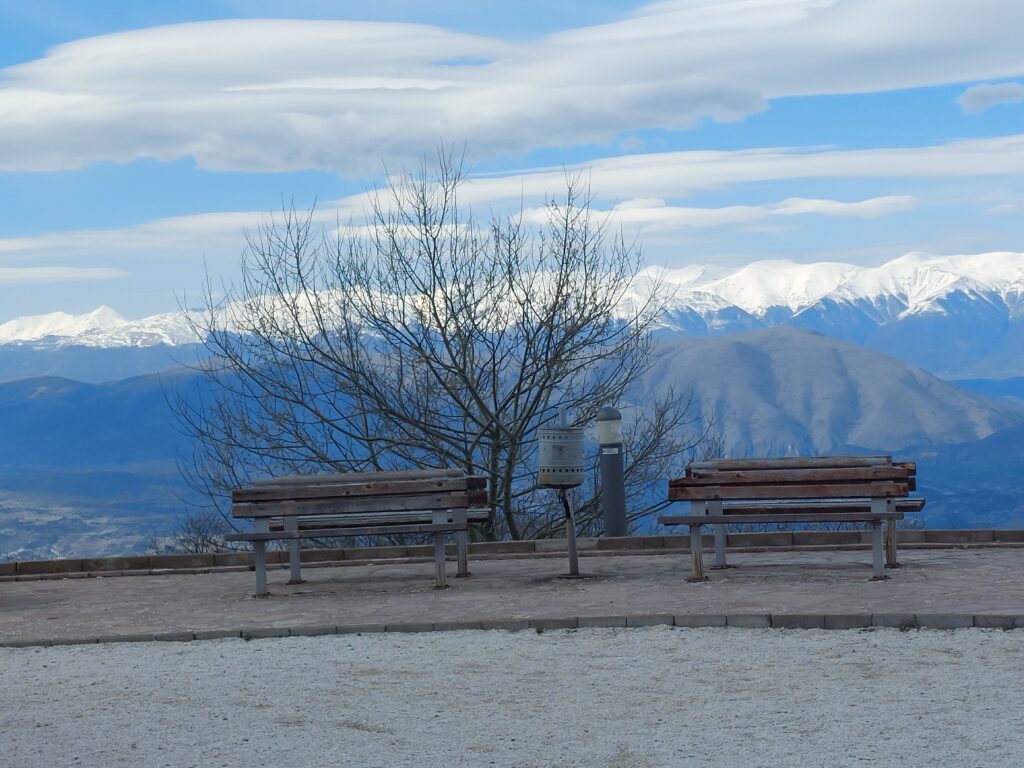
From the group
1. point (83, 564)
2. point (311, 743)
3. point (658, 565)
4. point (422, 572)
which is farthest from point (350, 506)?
point (311, 743)

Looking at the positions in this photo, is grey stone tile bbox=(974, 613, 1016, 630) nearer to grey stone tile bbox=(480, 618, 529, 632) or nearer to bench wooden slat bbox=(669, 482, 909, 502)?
bench wooden slat bbox=(669, 482, 909, 502)

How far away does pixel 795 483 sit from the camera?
38.8 feet

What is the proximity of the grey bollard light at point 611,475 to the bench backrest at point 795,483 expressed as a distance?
374 cm

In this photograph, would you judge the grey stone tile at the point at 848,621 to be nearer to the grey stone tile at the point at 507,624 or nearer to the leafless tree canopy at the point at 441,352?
the grey stone tile at the point at 507,624

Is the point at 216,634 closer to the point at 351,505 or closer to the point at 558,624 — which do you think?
the point at 558,624

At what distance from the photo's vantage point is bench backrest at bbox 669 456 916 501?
1164cm

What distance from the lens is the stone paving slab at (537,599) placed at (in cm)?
981

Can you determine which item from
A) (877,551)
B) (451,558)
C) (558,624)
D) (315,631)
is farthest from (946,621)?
(451,558)

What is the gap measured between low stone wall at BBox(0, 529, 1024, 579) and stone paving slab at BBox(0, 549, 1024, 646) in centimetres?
46

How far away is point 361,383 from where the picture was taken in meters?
23.0

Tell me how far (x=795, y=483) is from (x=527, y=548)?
3.92 metres

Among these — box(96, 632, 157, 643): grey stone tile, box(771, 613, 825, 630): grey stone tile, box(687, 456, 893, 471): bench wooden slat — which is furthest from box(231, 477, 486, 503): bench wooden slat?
box(771, 613, 825, 630): grey stone tile

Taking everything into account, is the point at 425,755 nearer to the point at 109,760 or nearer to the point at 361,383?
the point at 109,760

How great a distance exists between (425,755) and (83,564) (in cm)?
909
